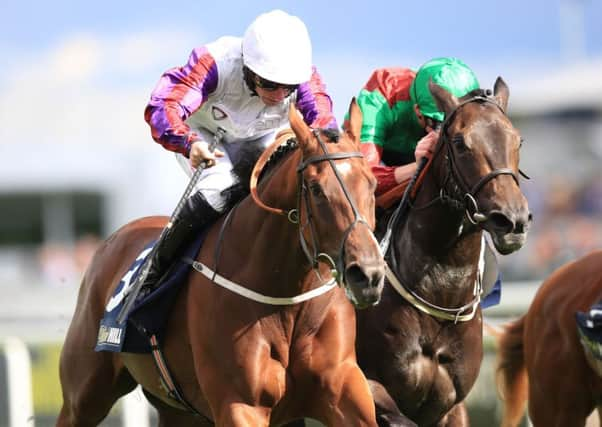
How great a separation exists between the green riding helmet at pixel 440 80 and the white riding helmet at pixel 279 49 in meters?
0.80

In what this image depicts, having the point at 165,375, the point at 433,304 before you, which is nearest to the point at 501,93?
the point at 433,304

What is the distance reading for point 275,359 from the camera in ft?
15.8

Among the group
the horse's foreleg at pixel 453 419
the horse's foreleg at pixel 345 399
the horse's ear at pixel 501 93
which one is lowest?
the horse's foreleg at pixel 453 419

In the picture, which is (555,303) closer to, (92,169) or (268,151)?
(268,151)

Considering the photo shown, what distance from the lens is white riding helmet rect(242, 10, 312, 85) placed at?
5066 mm

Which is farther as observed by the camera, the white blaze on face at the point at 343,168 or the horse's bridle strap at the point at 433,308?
the horse's bridle strap at the point at 433,308

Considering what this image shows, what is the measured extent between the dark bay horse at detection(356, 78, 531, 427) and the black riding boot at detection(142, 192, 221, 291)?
842 mm

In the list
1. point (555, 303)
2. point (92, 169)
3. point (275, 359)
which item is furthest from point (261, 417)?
point (92, 169)

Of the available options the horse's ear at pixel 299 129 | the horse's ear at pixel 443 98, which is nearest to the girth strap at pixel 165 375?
the horse's ear at pixel 299 129

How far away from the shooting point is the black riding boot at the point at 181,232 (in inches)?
210

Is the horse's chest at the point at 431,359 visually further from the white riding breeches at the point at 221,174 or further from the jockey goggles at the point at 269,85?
the jockey goggles at the point at 269,85

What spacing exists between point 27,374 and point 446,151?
4230 mm

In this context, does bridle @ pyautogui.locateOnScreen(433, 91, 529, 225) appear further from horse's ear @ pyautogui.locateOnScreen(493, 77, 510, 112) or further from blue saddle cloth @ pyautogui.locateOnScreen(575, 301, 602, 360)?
blue saddle cloth @ pyautogui.locateOnScreen(575, 301, 602, 360)

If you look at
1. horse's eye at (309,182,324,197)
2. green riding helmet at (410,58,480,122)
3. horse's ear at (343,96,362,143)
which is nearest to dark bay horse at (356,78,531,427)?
green riding helmet at (410,58,480,122)
